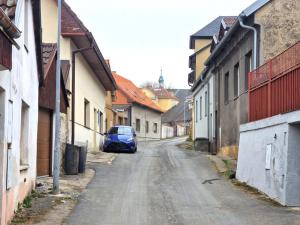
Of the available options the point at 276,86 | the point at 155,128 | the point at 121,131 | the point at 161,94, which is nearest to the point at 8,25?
the point at 276,86

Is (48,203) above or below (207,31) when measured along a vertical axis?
below

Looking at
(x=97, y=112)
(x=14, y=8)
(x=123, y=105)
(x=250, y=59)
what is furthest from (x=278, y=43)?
(x=123, y=105)

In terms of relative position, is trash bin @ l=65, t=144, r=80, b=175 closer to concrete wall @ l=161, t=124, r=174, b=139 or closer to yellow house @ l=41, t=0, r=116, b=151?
yellow house @ l=41, t=0, r=116, b=151

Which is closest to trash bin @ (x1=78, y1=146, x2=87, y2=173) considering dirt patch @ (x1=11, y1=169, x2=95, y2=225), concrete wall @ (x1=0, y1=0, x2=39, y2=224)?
dirt patch @ (x1=11, y1=169, x2=95, y2=225)

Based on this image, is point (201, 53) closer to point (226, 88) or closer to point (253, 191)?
point (226, 88)

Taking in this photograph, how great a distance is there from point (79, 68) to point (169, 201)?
39.6 feet

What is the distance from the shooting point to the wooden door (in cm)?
1597

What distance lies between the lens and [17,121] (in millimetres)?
10328

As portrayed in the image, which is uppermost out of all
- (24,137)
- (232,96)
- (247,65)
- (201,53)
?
(201,53)

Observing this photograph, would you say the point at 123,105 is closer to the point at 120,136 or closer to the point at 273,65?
the point at 120,136

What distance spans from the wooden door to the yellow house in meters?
3.71

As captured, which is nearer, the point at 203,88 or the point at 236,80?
the point at 236,80

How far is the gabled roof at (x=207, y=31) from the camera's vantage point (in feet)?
129

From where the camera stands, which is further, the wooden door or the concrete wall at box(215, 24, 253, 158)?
the concrete wall at box(215, 24, 253, 158)
